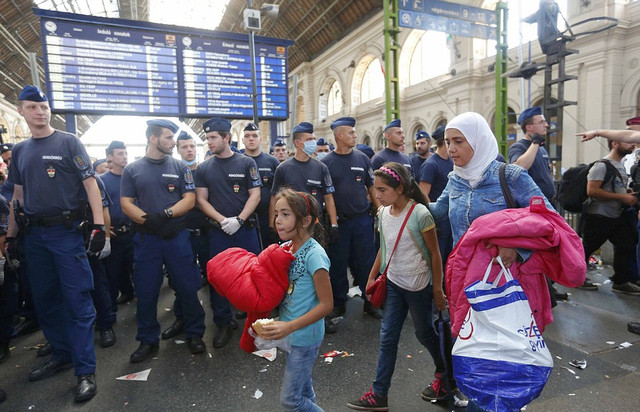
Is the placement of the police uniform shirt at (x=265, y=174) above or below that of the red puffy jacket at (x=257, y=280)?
above

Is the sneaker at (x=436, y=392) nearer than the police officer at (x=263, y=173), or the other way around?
the sneaker at (x=436, y=392)

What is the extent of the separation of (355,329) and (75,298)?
2.60 meters

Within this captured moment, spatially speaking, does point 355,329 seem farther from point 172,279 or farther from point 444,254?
point 172,279

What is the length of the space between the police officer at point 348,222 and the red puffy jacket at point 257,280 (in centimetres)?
244

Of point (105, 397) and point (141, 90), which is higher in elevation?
point (141, 90)

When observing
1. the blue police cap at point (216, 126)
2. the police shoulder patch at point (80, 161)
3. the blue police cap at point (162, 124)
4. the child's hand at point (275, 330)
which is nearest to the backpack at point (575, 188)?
the blue police cap at point (216, 126)

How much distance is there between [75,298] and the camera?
2924mm

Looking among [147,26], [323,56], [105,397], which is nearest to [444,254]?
[105,397]

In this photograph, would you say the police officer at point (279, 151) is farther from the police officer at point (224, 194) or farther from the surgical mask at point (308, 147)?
the police officer at point (224, 194)

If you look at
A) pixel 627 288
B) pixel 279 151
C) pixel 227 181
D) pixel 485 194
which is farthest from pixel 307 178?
pixel 627 288

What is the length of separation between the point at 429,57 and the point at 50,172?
1839 cm

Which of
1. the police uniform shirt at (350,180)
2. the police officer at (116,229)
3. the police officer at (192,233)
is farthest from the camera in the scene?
the police officer at (116,229)

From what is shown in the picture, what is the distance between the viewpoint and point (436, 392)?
266cm

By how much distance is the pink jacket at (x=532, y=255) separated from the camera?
159cm
